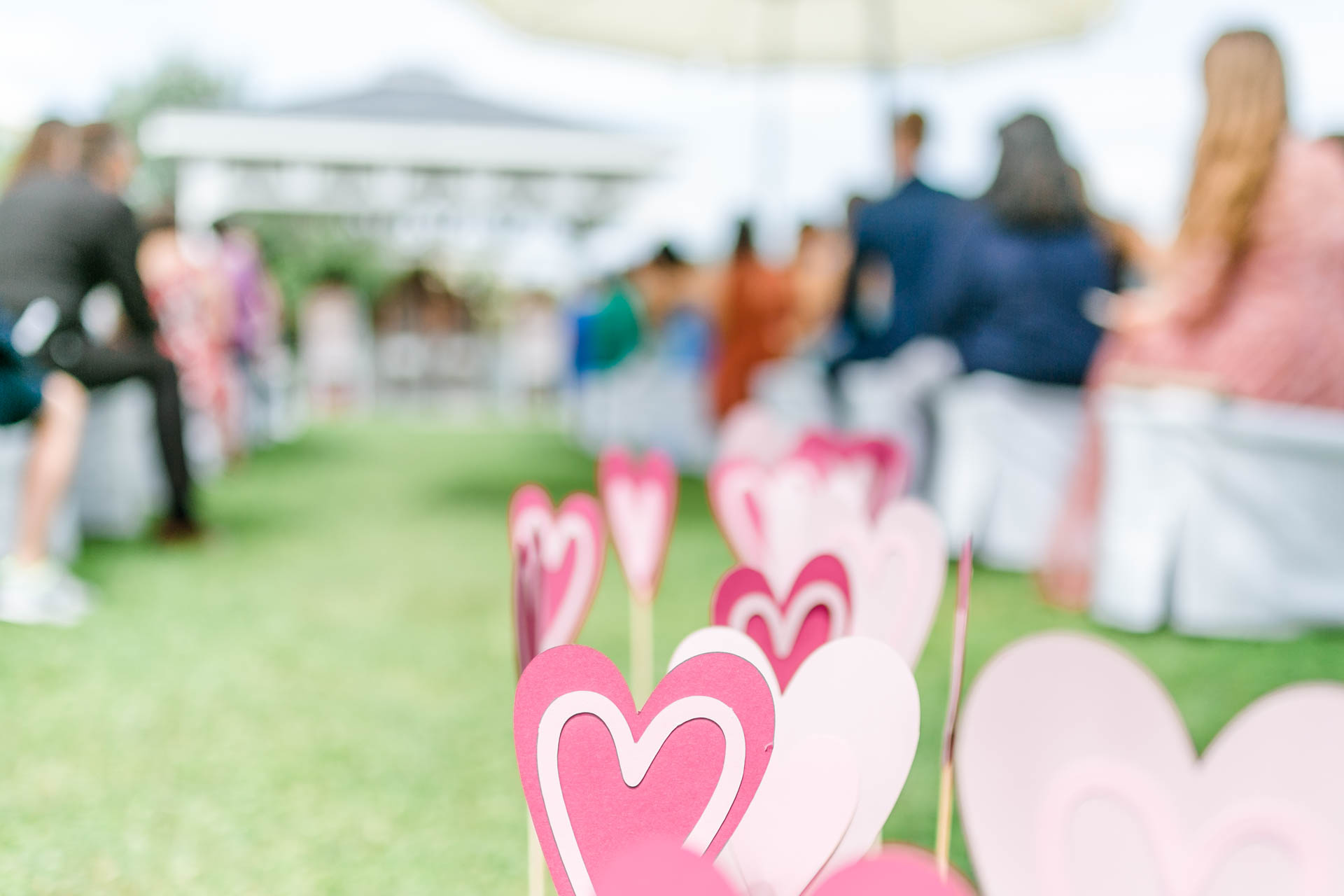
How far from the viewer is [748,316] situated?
630cm

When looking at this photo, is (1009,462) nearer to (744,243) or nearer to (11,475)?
(744,243)

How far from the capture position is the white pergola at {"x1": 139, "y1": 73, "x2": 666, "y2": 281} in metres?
5.36

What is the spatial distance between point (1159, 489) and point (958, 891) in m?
2.64

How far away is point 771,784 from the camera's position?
2.56 ft

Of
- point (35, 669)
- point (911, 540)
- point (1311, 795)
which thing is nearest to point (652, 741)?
point (1311, 795)

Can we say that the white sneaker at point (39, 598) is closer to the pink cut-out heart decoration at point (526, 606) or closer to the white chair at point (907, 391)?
the pink cut-out heart decoration at point (526, 606)

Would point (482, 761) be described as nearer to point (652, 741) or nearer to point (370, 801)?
point (370, 801)

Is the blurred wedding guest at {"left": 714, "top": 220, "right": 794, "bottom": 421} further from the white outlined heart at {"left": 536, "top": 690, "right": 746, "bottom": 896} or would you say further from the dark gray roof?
the white outlined heart at {"left": 536, "top": 690, "right": 746, "bottom": 896}

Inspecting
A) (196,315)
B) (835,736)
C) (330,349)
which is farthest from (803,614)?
(330,349)

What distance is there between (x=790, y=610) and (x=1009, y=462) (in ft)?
10.1

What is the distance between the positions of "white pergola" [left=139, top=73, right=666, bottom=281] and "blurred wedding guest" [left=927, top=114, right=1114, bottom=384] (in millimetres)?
2296

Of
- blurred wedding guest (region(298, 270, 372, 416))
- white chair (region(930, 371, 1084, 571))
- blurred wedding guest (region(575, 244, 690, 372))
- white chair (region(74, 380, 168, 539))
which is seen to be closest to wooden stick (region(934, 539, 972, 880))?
white chair (region(930, 371, 1084, 571))

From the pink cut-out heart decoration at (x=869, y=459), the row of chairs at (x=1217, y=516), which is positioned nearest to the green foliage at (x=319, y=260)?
the row of chairs at (x=1217, y=516)

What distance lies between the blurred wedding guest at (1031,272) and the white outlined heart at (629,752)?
3308mm
